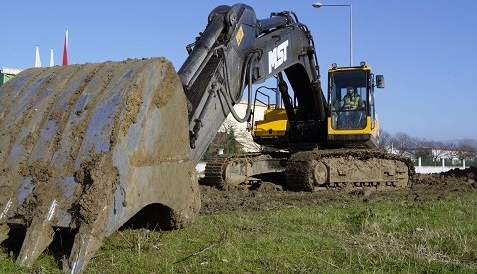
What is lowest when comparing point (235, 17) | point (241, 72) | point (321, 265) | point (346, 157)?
point (321, 265)

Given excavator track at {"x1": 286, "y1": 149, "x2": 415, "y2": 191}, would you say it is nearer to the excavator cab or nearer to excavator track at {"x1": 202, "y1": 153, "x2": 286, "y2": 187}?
the excavator cab

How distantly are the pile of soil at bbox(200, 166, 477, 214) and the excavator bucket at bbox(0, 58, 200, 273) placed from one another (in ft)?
8.35

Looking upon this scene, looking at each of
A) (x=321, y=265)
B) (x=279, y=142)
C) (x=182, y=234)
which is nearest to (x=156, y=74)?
(x=182, y=234)

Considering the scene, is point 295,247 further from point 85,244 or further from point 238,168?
point 238,168

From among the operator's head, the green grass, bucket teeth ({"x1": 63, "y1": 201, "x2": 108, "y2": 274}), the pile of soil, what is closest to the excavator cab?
the operator's head

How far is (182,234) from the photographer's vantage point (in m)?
5.43

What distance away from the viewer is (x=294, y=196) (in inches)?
413

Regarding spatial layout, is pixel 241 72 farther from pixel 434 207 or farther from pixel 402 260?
pixel 402 260

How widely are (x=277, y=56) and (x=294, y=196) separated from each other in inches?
105

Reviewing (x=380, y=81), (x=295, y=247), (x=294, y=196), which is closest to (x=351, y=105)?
(x=380, y=81)

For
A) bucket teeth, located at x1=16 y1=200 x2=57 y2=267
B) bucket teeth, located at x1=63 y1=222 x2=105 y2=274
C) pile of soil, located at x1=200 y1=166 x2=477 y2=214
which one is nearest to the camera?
bucket teeth, located at x1=63 y1=222 x2=105 y2=274

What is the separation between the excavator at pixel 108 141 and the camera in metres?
4.24

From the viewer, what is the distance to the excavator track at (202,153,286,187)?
12.6m

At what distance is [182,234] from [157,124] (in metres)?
1.04
